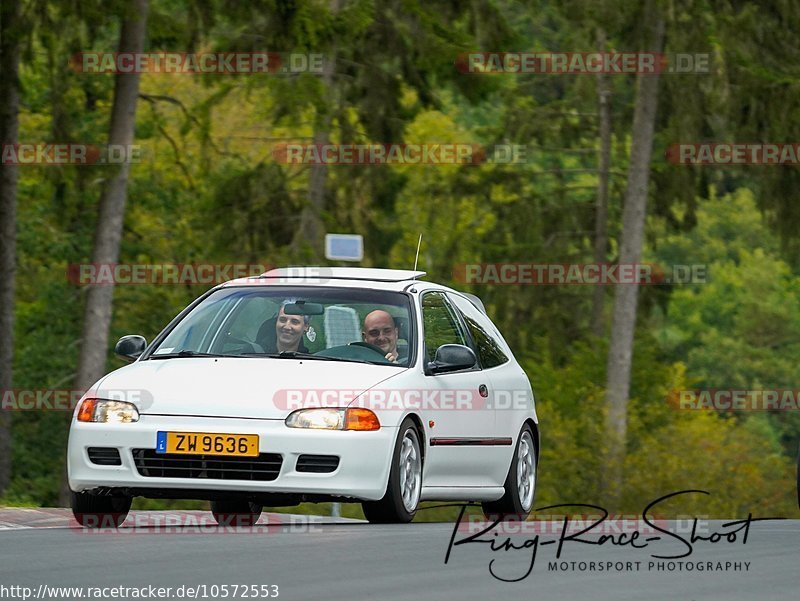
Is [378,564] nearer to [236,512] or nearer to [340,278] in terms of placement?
[340,278]

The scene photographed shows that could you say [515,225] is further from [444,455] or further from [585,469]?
[444,455]

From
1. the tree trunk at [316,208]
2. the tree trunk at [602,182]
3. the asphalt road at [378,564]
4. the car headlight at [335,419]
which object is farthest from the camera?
the tree trunk at [602,182]

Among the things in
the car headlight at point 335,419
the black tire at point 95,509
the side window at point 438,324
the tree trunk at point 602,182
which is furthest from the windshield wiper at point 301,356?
the tree trunk at point 602,182

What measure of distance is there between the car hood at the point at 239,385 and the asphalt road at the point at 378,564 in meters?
0.71

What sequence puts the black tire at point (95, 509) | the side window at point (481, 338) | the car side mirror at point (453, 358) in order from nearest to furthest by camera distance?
the black tire at point (95, 509), the car side mirror at point (453, 358), the side window at point (481, 338)

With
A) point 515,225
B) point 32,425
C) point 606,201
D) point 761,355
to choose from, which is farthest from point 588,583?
point 761,355

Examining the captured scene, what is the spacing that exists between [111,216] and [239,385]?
16993mm

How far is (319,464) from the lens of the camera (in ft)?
38.4

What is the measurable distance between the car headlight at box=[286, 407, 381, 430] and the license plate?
26 centimetres

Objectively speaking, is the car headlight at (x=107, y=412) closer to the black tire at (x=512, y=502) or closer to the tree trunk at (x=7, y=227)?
the black tire at (x=512, y=502)

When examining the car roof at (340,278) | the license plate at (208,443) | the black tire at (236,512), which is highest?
the car roof at (340,278)

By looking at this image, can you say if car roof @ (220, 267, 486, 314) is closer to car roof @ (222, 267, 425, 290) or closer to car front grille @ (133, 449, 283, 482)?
car roof @ (222, 267, 425, 290)

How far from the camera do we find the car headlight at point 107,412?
11.8m

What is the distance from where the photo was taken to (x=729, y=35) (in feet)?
113
